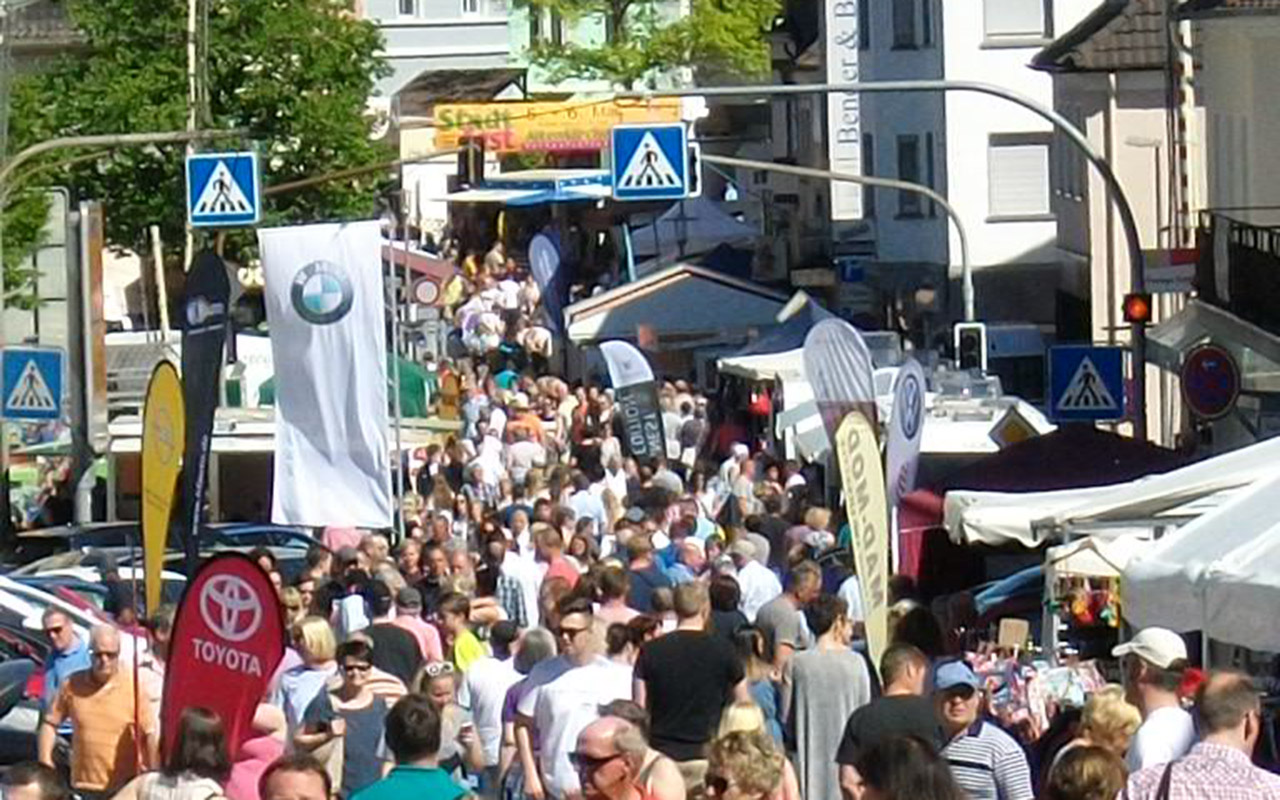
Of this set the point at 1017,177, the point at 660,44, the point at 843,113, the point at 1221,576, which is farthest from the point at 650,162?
the point at 660,44

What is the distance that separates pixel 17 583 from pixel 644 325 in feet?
87.1

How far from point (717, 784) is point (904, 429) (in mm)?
9073

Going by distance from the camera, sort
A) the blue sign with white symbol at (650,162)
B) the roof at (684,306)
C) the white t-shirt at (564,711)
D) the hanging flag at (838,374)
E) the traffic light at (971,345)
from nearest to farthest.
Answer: the white t-shirt at (564,711), the hanging flag at (838,374), the traffic light at (971,345), the blue sign with white symbol at (650,162), the roof at (684,306)

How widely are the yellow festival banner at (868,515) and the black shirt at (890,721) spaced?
9.26ft

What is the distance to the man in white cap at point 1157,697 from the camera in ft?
36.7

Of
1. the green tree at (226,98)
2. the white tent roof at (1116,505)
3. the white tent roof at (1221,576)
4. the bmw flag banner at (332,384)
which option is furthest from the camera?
the green tree at (226,98)

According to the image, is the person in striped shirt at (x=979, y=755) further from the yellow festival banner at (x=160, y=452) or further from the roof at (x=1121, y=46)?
the roof at (x=1121, y=46)

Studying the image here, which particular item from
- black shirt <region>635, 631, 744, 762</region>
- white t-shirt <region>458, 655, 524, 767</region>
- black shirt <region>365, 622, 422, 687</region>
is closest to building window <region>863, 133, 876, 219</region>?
black shirt <region>365, 622, 422, 687</region>

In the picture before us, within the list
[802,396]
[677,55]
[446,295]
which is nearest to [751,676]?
[802,396]

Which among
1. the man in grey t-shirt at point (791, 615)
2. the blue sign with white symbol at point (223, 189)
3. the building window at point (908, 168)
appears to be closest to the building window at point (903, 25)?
the building window at point (908, 168)

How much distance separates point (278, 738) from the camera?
12.9 m

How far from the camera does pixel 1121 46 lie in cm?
4338

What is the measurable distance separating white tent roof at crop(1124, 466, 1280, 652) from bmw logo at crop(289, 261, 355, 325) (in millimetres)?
9566

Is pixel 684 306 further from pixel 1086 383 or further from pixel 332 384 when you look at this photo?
pixel 332 384
